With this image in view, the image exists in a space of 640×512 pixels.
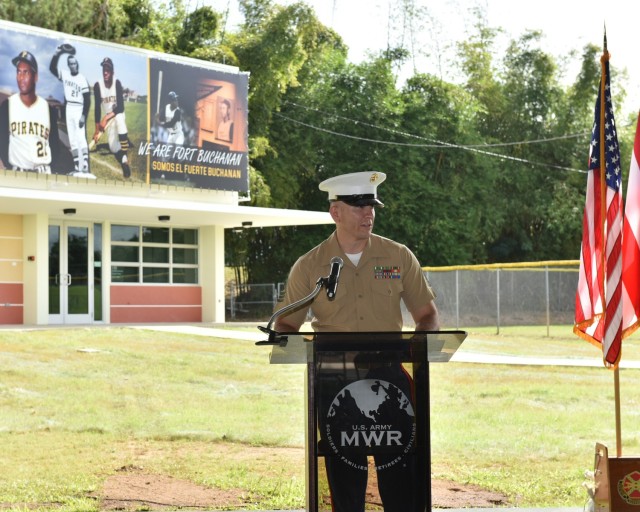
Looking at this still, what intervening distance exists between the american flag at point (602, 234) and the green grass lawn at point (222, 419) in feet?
9.74

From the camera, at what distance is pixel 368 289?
530 centimetres

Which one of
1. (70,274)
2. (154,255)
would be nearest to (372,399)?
(70,274)

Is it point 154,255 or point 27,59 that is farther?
point 154,255

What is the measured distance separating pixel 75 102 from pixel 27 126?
156 centimetres

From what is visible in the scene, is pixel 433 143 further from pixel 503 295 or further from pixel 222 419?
pixel 222 419

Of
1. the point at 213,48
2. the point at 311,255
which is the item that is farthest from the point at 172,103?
the point at 311,255

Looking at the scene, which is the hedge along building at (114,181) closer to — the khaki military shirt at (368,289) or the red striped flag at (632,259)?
the red striped flag at (632,259)

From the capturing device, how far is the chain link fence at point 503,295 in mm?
31219

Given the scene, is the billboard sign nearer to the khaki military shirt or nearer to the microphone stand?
the khaki military shirt

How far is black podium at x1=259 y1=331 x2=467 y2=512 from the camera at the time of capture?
4523 mm

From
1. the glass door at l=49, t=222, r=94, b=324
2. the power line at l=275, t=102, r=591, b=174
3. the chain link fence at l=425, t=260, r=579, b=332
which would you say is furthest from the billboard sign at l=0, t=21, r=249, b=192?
the power line at l=275, t=102, r=591, b=174

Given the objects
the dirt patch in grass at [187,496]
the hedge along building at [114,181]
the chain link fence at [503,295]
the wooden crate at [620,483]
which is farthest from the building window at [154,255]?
the wooden crate at [620,483]

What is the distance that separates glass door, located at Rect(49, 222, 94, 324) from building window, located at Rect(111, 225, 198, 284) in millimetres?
977

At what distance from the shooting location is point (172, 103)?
3019cm
